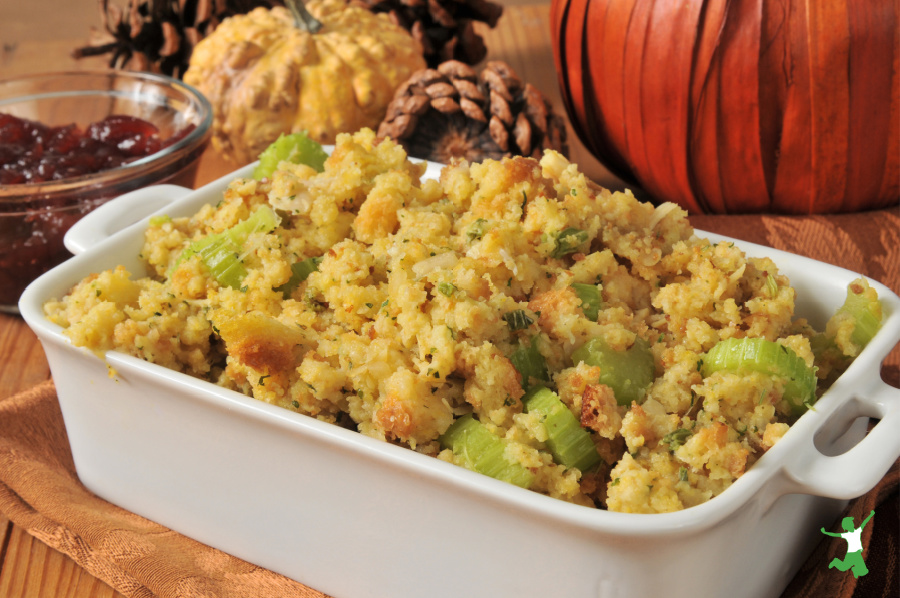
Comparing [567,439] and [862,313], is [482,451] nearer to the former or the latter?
[567,439]

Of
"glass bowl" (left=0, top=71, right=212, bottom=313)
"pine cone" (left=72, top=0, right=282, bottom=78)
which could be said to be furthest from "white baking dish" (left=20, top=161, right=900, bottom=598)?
"pine cone" (left=72, top=0, right=282, bottom=78)

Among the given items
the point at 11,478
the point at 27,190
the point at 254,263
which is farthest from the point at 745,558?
the point at 27,190

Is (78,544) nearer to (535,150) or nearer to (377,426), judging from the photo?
(377,426)

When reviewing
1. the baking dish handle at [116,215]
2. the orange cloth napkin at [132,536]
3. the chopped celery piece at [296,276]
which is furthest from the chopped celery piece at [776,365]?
the baking dish handle at [116,215]

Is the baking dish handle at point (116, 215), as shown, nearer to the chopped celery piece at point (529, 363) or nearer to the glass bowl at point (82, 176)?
the glass bowl at point (82, 176)

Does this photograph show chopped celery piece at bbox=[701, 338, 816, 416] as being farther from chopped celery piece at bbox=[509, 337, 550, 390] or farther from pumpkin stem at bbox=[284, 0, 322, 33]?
pumpkin stem at bbox=[284, 0, 322, 33]
